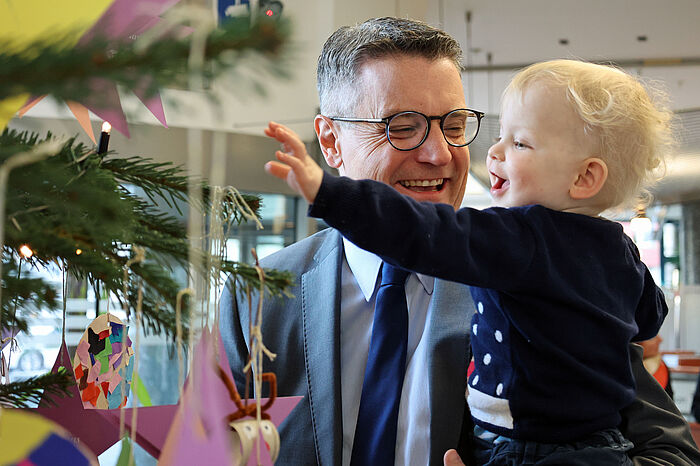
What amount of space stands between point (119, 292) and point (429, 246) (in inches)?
13.9

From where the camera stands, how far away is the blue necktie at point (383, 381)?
1.22 meters

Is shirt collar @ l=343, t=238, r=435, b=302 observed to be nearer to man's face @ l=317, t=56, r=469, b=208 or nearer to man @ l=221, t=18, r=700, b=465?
man @ l=221, t=18, r=700, b=465

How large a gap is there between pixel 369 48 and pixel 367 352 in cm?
68

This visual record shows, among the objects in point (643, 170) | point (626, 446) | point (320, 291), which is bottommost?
point (626, 446)

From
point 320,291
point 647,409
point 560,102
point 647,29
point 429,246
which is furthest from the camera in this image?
point 647,29

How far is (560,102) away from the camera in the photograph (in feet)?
3.45

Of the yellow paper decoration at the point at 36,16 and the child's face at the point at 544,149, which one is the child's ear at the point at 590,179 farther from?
the yellow paper decoration at the point at 36,16

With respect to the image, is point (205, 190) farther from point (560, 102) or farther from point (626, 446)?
point (626, 446)

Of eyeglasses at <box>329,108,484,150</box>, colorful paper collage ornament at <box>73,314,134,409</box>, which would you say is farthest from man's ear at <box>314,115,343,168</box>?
colorful paper collage ornament at <box>73,314,134,409</box>

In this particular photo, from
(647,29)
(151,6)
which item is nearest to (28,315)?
(151,6)

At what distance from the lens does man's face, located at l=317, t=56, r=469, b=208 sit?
1468 mm

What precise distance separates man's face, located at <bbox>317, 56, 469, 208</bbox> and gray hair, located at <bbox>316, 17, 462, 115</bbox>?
21mm

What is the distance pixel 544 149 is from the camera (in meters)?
1.05

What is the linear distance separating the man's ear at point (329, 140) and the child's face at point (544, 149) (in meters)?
0.68
